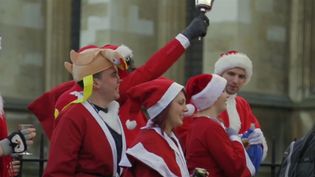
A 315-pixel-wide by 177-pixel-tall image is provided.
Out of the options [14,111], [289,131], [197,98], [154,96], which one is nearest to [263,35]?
[289,131]

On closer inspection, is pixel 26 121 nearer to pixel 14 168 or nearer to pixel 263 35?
pixel 263 35

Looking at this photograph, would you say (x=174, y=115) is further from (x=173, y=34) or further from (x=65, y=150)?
(x=173, y=34)

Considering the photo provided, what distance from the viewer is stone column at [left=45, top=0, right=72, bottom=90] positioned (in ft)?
52.0

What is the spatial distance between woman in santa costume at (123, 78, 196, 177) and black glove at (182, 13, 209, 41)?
1.04 metres

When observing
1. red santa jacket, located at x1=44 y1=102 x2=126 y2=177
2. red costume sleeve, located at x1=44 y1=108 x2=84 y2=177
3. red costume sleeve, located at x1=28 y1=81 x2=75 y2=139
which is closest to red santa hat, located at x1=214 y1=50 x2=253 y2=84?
red costume sleeve, located at x1=28 y1=81 x2=75 y2=139

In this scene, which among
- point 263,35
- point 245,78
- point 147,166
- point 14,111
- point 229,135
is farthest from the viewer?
point 14,111

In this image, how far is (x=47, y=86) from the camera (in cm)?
1569

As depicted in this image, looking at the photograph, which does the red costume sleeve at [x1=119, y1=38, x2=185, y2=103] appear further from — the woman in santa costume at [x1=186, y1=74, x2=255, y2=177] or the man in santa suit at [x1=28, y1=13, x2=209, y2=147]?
the woman in santa costume at [x1=186, y1=74, x2=255, y2=177]

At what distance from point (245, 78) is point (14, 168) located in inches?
80.9

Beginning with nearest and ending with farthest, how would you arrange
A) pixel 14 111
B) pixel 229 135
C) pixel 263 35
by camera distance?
pixel 229 135 < pixel 263 35 < pixel 14 111

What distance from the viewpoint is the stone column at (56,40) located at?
15.9 metres

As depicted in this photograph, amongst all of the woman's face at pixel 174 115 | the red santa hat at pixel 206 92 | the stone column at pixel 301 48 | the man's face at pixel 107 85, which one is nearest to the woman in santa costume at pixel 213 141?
the red santa hat at pixel 206 92

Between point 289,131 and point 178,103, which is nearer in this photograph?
point 178,103

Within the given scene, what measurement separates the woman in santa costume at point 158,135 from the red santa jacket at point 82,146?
147mm
